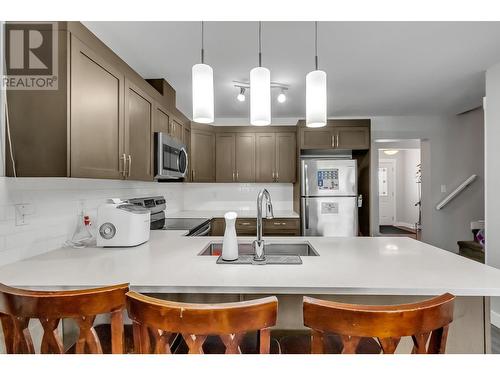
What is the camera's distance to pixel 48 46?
1.26m

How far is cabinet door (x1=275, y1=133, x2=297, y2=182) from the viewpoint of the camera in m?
3.94

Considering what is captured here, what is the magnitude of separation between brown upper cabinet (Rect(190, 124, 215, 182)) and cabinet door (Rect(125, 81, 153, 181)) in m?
1.45

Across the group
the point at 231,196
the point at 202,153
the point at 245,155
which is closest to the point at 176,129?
the point at 202,153

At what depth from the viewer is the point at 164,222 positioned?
3035 millimetres

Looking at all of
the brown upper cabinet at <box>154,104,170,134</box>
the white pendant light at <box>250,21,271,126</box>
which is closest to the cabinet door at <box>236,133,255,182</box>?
the brown upper cabinet at <box>154,104,170,134</box>

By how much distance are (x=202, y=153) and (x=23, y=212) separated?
2.55 meters

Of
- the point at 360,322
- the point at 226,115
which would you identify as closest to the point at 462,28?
the point at 360,322

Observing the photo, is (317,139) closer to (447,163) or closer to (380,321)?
(447,163)

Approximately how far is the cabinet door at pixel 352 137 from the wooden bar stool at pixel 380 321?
3.33m

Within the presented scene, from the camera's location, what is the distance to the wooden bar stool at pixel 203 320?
0.68m

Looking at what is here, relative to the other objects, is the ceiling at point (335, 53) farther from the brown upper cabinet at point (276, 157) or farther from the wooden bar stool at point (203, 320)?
the wooden bar stool at point (203, 320)

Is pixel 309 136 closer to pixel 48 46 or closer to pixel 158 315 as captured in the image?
pixel 48 46
